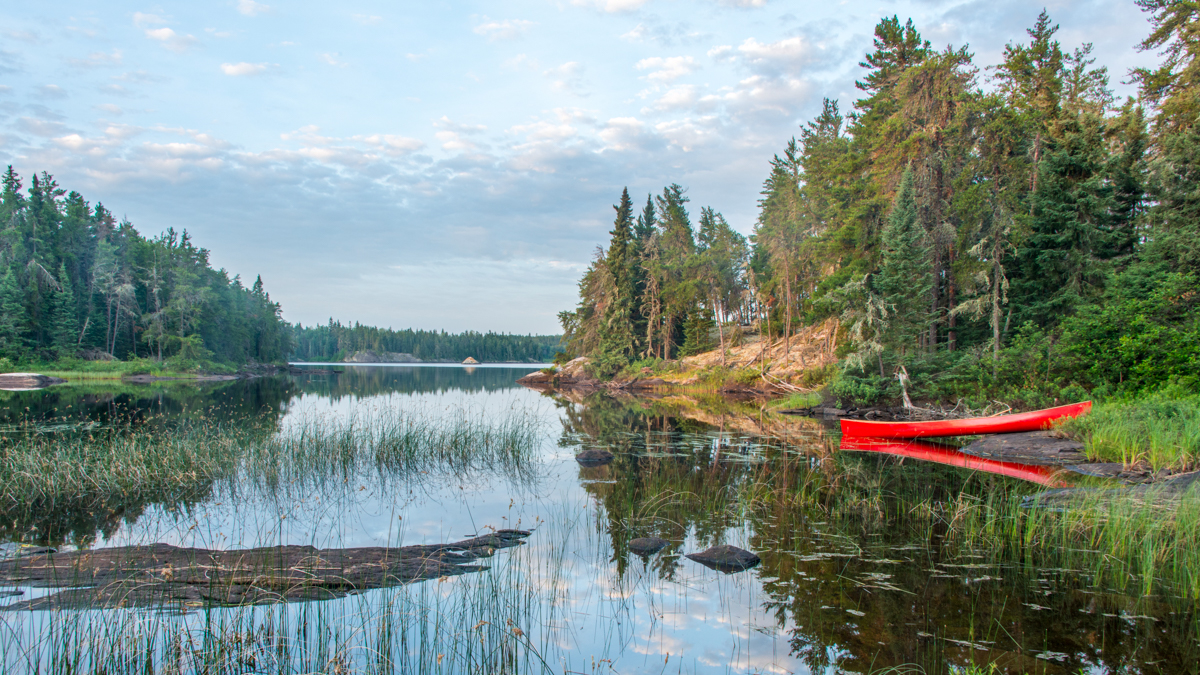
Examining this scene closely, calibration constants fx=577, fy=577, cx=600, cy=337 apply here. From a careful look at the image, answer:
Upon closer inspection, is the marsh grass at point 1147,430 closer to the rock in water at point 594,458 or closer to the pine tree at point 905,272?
the pine tree at point 905,272

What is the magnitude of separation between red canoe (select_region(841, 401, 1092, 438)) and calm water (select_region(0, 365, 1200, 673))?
5.15 metres

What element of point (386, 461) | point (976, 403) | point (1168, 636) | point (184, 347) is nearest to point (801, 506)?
point (1168, 636)

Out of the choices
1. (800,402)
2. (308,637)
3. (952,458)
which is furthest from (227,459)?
(800,402)

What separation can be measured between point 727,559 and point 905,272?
840 inches

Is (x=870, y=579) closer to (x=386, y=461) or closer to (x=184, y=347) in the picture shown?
(x=386, y=461)

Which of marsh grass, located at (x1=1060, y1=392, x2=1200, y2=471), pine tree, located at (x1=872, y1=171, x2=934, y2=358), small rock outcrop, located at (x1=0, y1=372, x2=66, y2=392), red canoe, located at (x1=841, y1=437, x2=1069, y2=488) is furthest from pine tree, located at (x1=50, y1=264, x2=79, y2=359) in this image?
marsh grass, located at (x1=1060, y1=392, x2=1200, y2=471)

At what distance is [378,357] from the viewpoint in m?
173

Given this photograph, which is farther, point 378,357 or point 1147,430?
point 378,357

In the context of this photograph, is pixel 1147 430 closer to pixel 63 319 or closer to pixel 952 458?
pixel 952 458

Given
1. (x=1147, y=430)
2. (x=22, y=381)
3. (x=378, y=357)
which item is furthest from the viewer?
(x=378, y=357)

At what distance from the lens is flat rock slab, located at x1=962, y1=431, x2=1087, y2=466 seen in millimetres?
13406

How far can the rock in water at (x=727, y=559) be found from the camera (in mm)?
6551

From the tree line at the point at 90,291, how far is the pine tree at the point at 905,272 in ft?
210

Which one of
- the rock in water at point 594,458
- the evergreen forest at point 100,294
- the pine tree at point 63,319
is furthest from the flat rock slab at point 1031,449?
the pine tree at point 63,319
